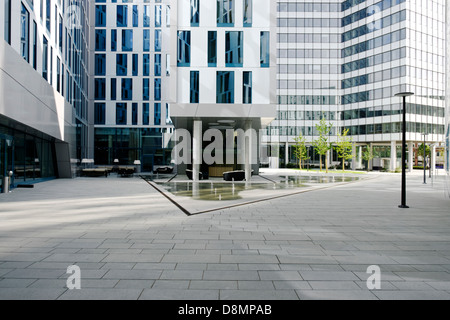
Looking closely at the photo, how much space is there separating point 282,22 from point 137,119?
36.7m

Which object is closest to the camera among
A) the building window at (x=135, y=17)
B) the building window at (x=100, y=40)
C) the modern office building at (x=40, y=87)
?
the modern office building at (x=40, y=87)

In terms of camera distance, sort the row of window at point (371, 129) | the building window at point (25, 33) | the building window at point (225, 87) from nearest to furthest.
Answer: the building window at point (25, 33) < the building window at point (225, 87) < the row of window at point (371, 129)

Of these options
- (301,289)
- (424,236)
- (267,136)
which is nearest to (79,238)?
(301,289)

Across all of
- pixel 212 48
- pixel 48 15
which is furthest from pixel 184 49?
pixel 48 15

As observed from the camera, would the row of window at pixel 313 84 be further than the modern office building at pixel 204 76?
Yes

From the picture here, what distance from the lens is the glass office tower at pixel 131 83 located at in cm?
4669

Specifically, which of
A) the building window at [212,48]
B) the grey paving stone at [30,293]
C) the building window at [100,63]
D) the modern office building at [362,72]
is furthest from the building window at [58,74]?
the modern office building at [362,72]

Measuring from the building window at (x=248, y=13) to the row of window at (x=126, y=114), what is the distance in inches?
926

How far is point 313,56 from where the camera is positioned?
6550 cm

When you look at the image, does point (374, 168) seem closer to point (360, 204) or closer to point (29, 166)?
point (360, 204)

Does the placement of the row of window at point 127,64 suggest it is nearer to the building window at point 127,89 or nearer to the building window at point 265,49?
the building window at point 127,89

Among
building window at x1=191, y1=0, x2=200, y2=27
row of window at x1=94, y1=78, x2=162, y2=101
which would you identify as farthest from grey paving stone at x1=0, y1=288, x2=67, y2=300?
row of window at x1=94, y1=78, x2=162, y2=101

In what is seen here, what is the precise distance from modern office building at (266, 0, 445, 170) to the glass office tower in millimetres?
27845
